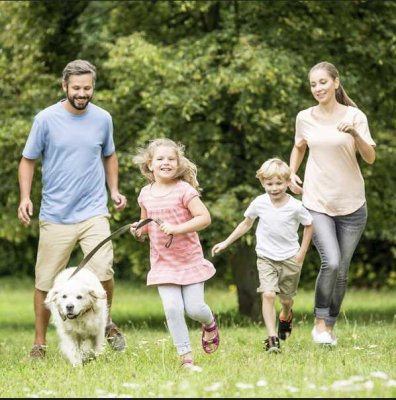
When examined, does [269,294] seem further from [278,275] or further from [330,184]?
[330,184]

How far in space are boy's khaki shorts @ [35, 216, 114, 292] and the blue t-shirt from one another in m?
0.07

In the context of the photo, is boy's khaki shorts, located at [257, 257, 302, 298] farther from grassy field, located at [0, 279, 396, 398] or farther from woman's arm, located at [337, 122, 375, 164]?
woman's arm, located at [337, 122, 375, 164]

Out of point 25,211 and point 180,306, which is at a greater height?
point 25,211

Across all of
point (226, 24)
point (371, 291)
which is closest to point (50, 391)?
point (226, 24)

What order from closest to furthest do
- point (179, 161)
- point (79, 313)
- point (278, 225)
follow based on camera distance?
point (179, 161)
point (79, 313)
point (278, 225)

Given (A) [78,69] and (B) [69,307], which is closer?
(B) [69,307]

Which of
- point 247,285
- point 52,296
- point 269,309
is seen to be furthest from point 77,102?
point 247,285

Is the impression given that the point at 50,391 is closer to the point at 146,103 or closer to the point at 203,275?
the point at 203,275

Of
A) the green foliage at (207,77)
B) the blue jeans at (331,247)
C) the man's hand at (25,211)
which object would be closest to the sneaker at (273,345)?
the blue jeans at (331,247)

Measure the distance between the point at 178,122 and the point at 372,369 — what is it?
8.22 metres

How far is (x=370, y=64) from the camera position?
15555 mm

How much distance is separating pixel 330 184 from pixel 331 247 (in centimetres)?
52

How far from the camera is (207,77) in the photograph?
13.9 metres

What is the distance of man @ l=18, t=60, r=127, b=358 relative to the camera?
880 cm
